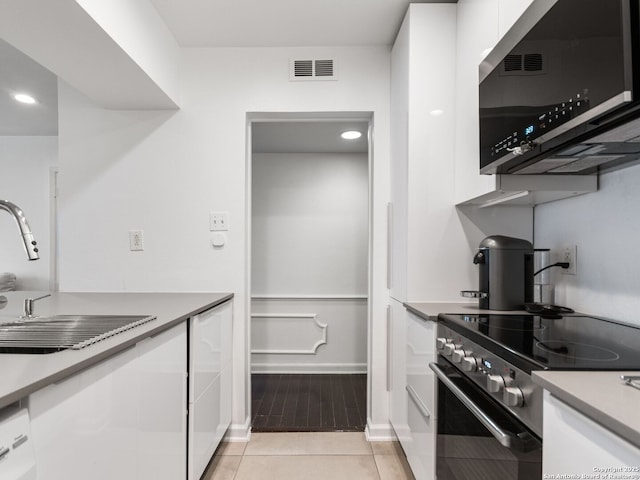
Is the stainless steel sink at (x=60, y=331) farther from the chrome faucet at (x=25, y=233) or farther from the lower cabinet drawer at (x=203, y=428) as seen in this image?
the lower cabinet drawer at (x=203, y=428)

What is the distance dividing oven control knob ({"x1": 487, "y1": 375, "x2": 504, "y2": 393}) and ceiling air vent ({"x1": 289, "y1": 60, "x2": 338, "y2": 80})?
1.95 m

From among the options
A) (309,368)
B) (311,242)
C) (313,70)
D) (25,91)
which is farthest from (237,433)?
(25,91)

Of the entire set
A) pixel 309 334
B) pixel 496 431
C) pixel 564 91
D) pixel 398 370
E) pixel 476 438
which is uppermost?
pixel 564 91

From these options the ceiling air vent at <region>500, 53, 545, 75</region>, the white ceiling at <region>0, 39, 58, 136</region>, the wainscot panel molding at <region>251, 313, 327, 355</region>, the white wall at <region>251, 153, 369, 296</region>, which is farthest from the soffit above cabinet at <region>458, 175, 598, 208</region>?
the white ceiling at <region>0, 39, 58, 136</region>

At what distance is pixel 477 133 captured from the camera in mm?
1643

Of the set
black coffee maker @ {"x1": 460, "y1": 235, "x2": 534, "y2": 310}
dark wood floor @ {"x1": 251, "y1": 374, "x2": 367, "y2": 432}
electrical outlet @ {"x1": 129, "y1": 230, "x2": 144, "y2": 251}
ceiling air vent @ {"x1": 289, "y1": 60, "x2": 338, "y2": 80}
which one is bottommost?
dark wood floor @ {"x1": 251, "y1": 374, "x2": 367, "y2": 432}

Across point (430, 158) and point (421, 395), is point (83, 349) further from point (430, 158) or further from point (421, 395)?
point (430, 158)

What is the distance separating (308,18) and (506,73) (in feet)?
4.08

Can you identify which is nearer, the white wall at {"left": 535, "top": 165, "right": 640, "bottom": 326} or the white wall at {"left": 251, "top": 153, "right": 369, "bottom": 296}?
the white wall at {"left": 535, "top": 165, "right": 640, "bottom": 326}

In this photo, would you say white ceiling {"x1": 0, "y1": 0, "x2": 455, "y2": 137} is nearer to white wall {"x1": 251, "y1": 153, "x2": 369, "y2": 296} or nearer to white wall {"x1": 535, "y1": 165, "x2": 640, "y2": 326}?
white wall {"x1": 535, "y1": 165, "x2": 640, "y2": 326}

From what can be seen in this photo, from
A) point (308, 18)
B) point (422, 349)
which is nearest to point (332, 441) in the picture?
point (422, 349)

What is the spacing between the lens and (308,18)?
2.08 meters

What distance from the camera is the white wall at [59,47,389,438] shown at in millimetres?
2346

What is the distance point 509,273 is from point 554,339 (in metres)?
0.55
